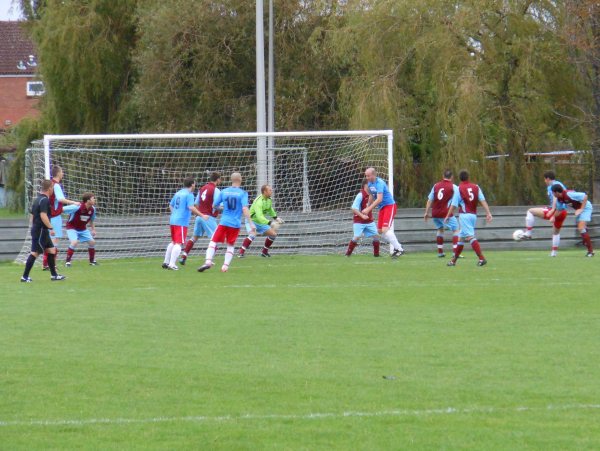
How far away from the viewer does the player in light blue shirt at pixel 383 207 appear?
2416cm

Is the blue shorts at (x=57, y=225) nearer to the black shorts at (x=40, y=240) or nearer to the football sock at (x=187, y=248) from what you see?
the football sock at (x=187, y=248)

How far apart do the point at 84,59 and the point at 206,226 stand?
18.7 meters

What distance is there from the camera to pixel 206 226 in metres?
24.0

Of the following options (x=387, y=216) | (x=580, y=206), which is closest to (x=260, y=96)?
(x=387, y=216)

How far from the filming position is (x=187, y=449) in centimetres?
708

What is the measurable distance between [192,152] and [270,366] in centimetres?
2110

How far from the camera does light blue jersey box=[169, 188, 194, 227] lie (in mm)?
21656

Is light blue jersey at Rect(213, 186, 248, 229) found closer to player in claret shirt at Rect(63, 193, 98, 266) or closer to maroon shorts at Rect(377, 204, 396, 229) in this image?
player in claret shirt at Rect(63, 193, 98, 266)

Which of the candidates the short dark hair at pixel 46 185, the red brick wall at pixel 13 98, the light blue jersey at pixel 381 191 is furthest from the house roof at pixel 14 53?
the short dark hair at pixel 46 185

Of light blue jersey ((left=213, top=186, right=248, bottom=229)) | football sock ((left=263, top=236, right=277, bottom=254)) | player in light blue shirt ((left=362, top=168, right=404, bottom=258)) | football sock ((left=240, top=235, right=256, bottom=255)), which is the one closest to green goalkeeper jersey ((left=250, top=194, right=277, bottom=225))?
football sock ((left=263, top=236, right=277, bottom=254))

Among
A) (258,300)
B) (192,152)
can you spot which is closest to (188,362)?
(258,300)

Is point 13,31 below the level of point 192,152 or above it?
above

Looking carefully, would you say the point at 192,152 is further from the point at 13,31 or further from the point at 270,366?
the point at 13,31

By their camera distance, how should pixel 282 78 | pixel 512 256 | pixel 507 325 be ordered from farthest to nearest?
pixel 282 78, pixel 512 256, pixel 507 325
